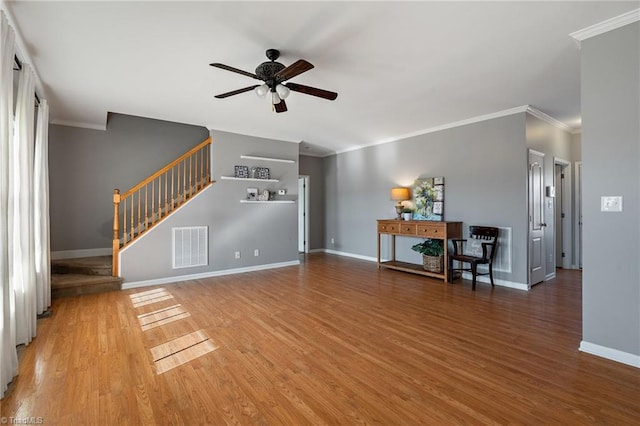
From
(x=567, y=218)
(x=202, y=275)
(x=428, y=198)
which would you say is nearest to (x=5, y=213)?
(x=202, y=275)

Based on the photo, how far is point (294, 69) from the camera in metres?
2.61

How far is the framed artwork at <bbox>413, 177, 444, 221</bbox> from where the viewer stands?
A: 556cm

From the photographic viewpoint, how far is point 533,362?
2.41 meters

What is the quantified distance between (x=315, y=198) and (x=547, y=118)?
5.36m

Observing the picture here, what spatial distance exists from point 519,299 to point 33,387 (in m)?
5.12

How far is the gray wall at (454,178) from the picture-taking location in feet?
15.2

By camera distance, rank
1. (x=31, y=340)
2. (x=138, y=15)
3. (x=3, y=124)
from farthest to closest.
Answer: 1. (x=31, y=340)
2. (x=138, y=15)
3. (x=3, y=124)

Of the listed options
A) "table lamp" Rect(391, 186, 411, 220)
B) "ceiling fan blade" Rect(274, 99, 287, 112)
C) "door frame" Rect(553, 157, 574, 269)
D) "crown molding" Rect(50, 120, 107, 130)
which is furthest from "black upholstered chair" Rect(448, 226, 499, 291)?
"crown molding" Rect(50, 120, 107, 130)

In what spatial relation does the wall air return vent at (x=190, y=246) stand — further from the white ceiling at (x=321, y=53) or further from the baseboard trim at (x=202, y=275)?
the white ceiling at (x=321, y=53)

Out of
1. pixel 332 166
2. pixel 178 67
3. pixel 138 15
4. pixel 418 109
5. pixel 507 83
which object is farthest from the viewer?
pixel 332 166

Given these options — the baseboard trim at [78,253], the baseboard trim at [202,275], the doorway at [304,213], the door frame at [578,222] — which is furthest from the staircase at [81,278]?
the door frame at [578,222]

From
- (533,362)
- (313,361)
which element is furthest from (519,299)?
(313,361)

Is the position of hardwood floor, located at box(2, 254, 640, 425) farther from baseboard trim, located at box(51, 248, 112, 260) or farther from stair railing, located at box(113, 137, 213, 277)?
stair railing, located at box(113, 137, 213, 277)

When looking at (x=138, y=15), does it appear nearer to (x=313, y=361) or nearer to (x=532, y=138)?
(x=313, y=361)
